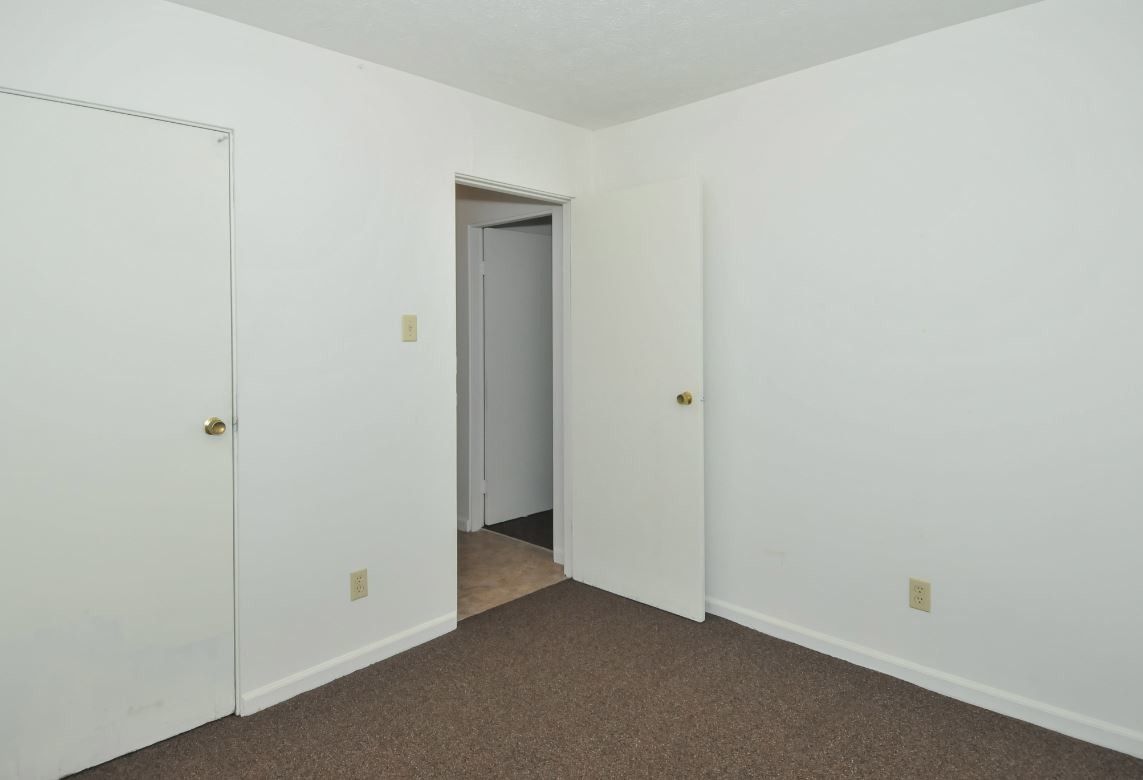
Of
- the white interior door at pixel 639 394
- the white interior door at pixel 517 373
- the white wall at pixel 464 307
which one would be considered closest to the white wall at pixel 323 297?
the white interior door at pixel 639 394

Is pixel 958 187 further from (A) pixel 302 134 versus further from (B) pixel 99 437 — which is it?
(B) pixel 99 437

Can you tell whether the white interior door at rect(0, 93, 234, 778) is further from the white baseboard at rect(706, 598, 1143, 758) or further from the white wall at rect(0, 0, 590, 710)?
the white baseboard at rect(706, 598, 1143, 758)

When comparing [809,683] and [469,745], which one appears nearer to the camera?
[469,745]

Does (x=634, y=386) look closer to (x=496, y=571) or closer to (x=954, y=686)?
(x=496, y=571)

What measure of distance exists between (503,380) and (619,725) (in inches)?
102

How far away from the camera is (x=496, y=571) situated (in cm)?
368

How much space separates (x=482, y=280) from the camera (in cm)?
438

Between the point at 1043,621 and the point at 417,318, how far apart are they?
2434mm

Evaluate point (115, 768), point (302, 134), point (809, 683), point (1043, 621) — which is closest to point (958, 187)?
point (1043, 621)

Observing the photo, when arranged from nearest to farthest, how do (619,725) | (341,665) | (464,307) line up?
(619,725), (341,665), (464,307)

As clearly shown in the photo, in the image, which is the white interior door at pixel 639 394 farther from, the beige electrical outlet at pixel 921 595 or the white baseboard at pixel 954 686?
the beige electrical outlet at pixel 921 595

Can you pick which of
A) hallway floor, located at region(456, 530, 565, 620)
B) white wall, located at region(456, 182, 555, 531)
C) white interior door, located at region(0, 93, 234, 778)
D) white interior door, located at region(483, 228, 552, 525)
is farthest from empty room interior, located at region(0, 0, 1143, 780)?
white interior door, located at region(483, 228, 552, 525)

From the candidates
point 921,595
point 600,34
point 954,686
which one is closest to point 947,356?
point 921,595

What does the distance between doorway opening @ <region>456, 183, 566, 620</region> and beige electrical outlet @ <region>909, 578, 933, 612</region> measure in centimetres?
192
